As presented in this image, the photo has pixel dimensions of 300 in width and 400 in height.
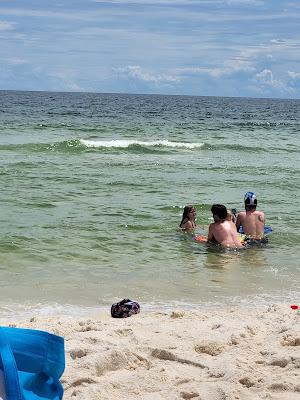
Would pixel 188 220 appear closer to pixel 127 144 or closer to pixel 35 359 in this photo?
pixel 35 359

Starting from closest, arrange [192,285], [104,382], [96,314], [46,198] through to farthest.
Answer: [104,382] < [96,314] < [192,285] < [46,198]

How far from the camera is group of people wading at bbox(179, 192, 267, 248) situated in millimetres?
9742

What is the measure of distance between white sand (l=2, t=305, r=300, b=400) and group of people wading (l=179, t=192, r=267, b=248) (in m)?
3.73

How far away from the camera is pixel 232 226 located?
1002 cm

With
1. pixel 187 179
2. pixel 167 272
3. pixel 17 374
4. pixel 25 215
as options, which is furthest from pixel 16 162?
pixel 17 374

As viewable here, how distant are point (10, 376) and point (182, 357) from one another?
79.1 inches

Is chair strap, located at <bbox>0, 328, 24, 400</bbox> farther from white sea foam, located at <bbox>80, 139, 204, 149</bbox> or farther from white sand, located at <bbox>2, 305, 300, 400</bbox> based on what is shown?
white sea foam, located at <bbox>80, 139, 204, 149</bbox>

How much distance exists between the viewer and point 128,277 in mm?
7934

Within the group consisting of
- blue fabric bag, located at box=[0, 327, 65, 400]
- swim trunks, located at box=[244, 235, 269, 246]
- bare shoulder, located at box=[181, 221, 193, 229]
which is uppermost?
blue fabric bag, located at box=[0, 327, 65, 400]

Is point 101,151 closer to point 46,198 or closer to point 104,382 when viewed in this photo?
point 46,198

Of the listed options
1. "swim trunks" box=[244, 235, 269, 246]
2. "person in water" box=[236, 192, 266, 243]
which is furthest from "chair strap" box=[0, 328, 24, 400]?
"person in water" box=[236, 192, 266, 243]

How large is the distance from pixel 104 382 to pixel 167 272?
4.03 m

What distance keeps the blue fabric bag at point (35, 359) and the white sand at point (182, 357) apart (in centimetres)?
71

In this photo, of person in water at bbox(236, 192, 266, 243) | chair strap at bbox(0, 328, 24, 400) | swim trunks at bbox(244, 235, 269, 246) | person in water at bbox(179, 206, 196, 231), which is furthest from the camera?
person in water at bbox(179, 206, 196, 231)
